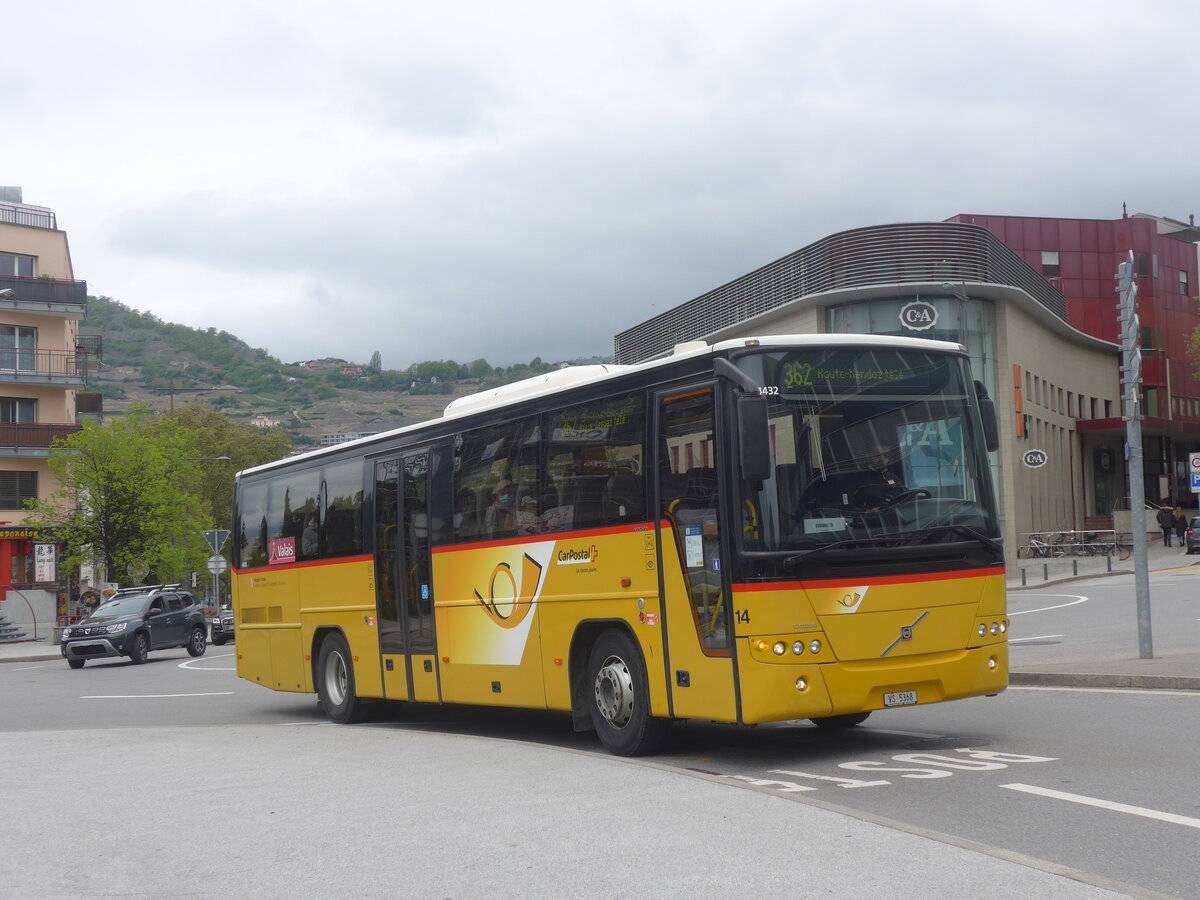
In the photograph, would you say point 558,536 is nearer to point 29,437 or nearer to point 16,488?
point 29,437

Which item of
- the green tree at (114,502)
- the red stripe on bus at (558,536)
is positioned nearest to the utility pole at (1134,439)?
the red stripe on bus at (558,536)

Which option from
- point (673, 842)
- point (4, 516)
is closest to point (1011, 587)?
point (673, 842)

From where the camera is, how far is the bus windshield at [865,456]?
977cm

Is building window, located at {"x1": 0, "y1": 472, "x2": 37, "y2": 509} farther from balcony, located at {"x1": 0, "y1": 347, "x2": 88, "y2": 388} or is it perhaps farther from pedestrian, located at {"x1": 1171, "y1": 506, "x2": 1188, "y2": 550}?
pedestrian, located at {"x1": 1171, "y1": 506, "x2": 1188, "y2": 550}

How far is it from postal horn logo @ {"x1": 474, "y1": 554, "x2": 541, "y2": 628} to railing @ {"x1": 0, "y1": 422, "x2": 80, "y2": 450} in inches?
2081

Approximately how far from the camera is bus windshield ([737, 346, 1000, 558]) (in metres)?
9.77

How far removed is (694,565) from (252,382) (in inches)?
7226

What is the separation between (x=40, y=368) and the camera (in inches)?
2467

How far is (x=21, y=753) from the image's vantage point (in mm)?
13047

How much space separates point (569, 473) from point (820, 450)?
8.88 feet

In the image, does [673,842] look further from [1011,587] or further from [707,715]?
[1011,587]

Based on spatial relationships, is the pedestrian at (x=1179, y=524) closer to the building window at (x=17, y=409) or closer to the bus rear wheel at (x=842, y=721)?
the building window at (x=17, y=409)

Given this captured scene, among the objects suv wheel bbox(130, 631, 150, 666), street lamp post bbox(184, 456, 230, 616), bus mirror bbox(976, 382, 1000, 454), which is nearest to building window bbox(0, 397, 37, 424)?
street lamp post bbox(184, 456, 230, 616)

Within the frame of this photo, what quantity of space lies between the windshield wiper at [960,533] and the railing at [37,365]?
5910 centimetres
